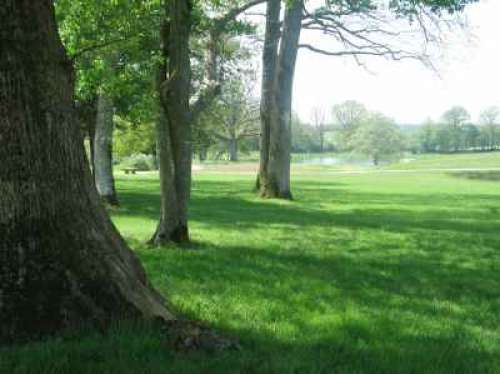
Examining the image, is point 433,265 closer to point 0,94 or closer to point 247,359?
point 247,359

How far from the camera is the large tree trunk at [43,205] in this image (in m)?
3.84

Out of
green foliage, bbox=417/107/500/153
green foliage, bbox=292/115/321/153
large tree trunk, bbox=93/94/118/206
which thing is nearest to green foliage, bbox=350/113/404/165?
green foliage, bbox=292/115/321/153

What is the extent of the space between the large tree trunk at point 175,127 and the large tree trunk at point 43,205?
4962 millimetres

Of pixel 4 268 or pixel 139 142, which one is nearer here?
pixel 4 268

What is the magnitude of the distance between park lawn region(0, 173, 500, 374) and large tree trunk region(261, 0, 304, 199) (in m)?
8.09

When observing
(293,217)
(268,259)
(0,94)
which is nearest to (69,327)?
(0,94)

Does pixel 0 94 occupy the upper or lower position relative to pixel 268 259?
upper

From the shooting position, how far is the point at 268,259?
28.7 ft

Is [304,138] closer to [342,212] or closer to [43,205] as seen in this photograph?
[342,212]

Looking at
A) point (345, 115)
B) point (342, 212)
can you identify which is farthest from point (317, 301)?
point (345, 115)

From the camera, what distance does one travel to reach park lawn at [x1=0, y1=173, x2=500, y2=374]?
12.2 ft

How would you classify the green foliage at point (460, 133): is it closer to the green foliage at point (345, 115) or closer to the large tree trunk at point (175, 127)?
the green foliage at point (345, 115)

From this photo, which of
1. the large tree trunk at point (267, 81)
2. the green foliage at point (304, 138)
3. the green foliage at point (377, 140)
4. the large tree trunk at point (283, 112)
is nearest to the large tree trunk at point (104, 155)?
the large tree trunk at point (283, 112)

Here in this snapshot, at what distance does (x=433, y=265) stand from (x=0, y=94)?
6993 millimetres
